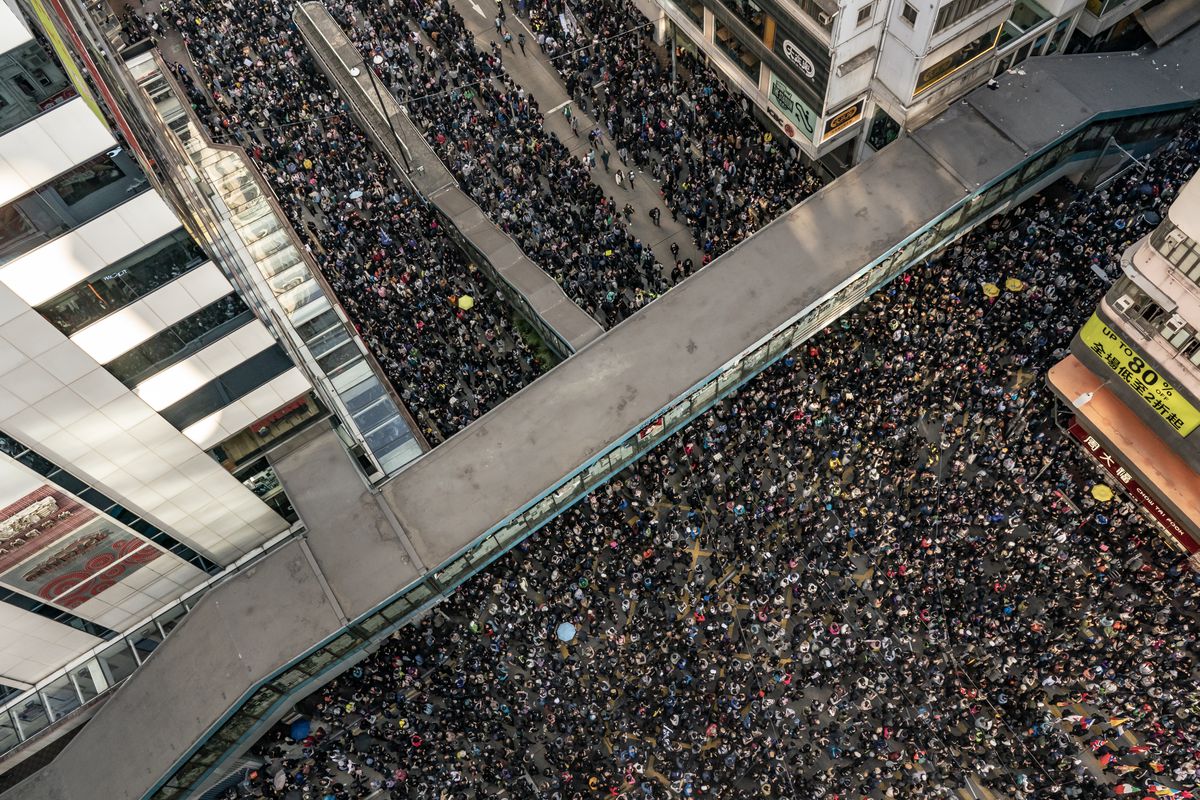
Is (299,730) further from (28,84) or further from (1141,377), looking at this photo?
(1141,377)

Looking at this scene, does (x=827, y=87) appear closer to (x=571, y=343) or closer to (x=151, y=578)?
(x=571, y=343)

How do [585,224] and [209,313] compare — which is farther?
[585,224]

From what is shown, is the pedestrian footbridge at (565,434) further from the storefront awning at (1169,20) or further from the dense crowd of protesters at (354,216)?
the dense crowd of protesters at (354,216)

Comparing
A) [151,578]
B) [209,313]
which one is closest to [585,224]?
[209,313]

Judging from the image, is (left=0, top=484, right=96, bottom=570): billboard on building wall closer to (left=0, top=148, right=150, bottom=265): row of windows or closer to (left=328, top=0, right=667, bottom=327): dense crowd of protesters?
(left=0, top=148, right=150, bottom=265): row of windows

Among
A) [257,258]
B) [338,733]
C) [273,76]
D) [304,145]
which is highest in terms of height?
[273,76]

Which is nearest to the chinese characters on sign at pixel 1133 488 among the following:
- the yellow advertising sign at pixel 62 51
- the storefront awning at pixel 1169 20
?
the storefront awning at pixel 1169 20

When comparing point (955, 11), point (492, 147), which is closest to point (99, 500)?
point (492, 147)

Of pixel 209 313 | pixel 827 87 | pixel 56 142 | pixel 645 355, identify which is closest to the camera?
pixel 56 142
